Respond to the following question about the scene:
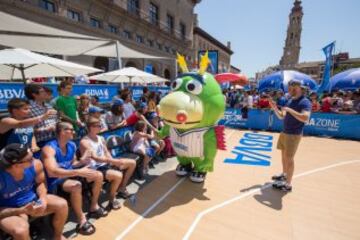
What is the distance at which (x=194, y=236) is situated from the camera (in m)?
3.07

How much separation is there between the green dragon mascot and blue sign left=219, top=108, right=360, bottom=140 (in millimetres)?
6717

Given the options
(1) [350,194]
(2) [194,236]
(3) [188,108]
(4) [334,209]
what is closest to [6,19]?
(3) [188,108]

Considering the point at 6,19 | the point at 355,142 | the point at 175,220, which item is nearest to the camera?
the point at 175,220

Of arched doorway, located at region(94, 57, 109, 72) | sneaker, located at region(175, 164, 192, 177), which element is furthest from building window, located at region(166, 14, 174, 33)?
sneaker, located at region(175, 164, 192, 177)

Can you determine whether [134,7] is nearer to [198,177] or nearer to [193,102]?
[193,102]

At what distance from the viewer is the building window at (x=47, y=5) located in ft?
46.3

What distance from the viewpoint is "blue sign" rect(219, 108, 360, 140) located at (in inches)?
362

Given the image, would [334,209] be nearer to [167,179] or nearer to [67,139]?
[167,179]

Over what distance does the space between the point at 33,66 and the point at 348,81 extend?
15.1 m

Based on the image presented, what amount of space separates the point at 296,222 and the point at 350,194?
6.01 ft

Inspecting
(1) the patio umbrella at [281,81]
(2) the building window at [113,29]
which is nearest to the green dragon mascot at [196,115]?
(1) the patio umbrella at [281,81]

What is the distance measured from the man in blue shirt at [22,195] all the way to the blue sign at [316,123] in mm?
9498

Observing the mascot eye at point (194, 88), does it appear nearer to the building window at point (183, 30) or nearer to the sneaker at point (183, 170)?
the sneaker at point (183, 170)

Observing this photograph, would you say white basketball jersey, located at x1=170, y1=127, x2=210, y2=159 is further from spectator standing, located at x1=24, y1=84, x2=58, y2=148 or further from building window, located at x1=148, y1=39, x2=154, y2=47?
building window, located at x1=148, y1=39, x2=154, y2=47
